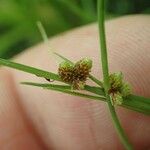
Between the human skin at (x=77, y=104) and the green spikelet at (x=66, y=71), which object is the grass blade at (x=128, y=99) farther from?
the human skin at (x=77, y=104)

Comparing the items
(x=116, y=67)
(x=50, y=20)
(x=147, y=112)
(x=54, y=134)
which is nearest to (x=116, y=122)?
(x=147, y=112)

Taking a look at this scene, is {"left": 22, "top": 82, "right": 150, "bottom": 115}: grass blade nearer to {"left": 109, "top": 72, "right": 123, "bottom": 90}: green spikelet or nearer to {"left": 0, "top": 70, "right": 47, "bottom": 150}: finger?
{"left": 109, "top": 72, "right": 123, "bottom": 90}: green spikelet

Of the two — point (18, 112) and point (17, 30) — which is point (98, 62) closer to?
point (18, 112)

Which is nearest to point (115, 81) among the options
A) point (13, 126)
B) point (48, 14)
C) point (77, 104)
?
point (77, 104)

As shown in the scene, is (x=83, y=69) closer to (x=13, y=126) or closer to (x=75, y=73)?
(x=75, y=73)

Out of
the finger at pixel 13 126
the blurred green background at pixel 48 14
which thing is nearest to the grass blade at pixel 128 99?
the finger at pixel 13 126

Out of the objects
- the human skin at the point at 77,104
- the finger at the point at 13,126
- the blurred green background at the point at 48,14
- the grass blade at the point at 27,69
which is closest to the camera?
the grass blade at the point at 27,69

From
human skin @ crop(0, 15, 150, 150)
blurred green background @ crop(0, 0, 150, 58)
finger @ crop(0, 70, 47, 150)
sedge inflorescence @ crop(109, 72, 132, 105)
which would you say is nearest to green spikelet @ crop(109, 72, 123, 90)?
sedge inflorescence @ crop(109, 72, 132, 105)
